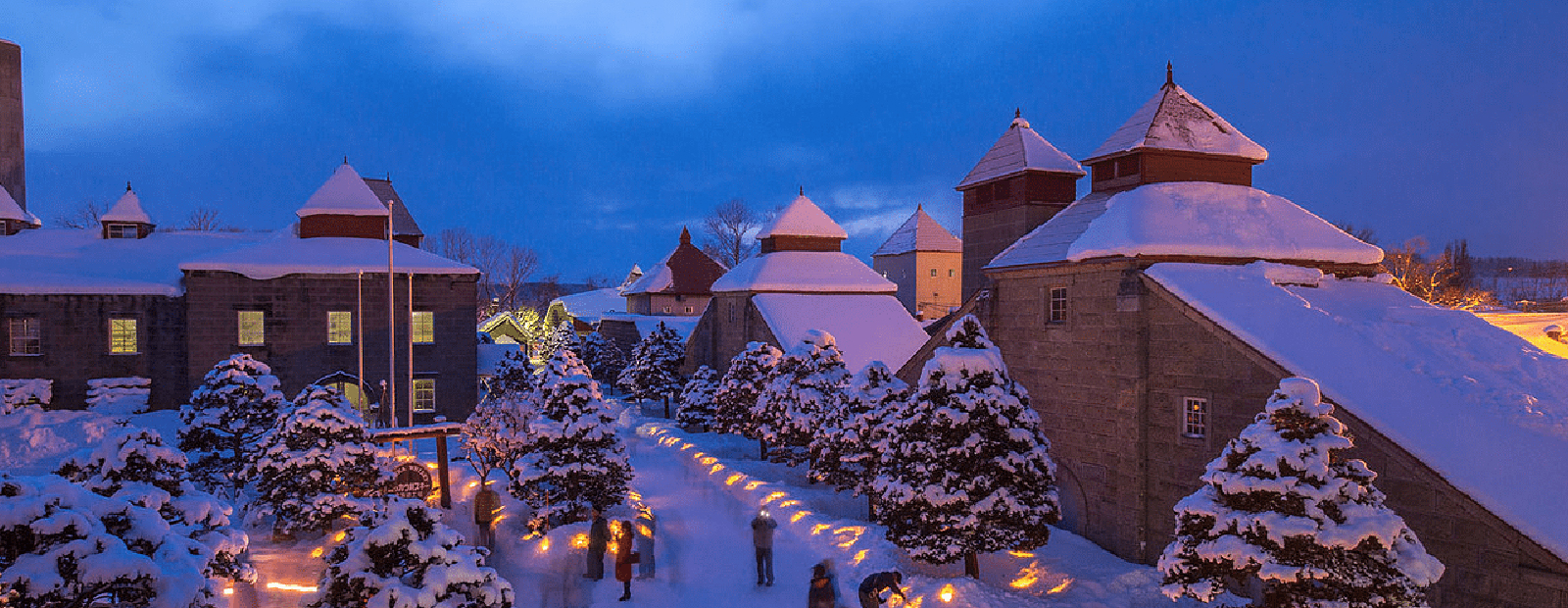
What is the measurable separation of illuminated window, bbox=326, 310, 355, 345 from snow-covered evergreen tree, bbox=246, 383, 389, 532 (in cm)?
1397

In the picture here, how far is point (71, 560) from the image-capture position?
6707mm

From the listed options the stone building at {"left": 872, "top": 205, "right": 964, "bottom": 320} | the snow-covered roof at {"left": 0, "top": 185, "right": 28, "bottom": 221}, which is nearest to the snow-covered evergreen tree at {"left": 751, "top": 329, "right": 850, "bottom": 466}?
the snow-covered roof at {"left": 0, "top": 185, "right": 28, "bottom": 221}

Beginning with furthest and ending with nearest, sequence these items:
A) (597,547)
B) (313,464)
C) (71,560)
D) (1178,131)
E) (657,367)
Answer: (657,367), (1178,131), (313,464), (597,547), (71,560)

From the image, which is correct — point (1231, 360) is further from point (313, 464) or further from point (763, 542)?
point (313, 464)

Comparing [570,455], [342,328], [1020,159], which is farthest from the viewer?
[342,328]

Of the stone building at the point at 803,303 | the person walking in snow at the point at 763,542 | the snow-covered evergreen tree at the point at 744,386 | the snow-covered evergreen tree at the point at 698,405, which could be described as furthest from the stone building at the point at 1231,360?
the snow-covered evergreen tree at the point at 698,405

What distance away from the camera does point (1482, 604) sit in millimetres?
13055

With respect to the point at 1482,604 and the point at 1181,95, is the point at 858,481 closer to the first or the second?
the point at 1482,604

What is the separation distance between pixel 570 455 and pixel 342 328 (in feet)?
57.8

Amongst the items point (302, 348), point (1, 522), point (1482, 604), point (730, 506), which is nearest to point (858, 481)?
point (730, 506)

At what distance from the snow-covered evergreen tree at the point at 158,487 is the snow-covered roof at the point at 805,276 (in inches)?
1225

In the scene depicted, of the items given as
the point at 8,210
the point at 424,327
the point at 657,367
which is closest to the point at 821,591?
the point at 424,327

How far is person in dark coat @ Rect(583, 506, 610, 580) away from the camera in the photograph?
17578 millimetres

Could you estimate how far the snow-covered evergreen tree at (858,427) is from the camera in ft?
71.2
